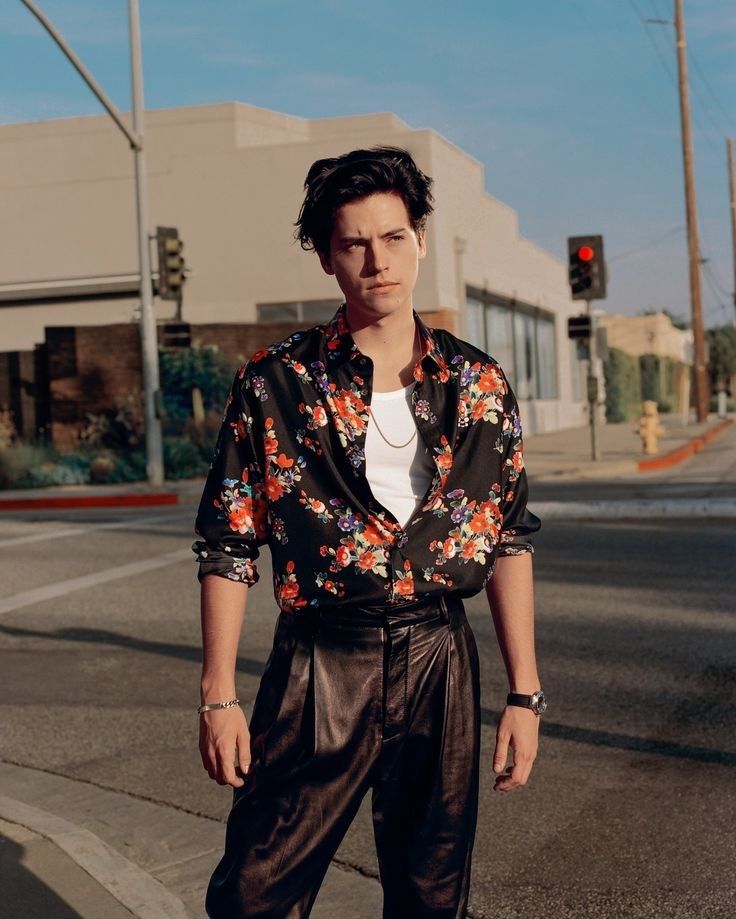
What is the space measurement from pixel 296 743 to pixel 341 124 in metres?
35.7

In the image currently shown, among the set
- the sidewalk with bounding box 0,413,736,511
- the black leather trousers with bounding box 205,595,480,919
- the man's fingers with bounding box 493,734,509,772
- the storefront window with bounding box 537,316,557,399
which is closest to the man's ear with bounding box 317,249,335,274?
the black leather trousers with bounding box 205,595,480,919

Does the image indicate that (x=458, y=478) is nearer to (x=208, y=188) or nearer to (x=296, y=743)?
(x=296, y=743)

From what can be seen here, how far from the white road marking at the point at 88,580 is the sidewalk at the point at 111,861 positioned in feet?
16.6

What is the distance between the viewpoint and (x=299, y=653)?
8.23 feet

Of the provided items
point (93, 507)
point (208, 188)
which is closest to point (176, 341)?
point (93, 507)

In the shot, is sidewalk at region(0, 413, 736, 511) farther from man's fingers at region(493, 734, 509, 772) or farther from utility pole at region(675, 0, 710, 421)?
man's fingers at region(493, 734, 509, 772)

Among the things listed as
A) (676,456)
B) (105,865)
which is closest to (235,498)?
(105,865)

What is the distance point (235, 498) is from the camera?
2.55 m

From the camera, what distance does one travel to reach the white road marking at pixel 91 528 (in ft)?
46.8

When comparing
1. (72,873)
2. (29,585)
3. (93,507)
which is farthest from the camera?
(93,507)

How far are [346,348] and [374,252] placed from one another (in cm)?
19

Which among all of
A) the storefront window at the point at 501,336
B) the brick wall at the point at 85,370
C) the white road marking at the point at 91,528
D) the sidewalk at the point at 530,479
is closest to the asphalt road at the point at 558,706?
the white road marking at the point at 91,528

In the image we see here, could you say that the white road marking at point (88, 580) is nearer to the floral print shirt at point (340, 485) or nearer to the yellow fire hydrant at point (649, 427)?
the floral print shirt at point (340, 485)

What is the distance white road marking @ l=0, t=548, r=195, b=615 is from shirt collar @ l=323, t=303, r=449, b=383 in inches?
303
